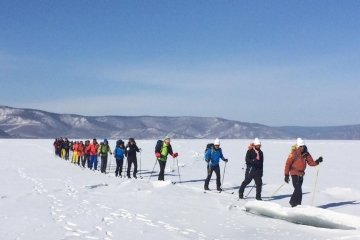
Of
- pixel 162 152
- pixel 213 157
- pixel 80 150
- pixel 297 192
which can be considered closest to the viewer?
pixel 297 192

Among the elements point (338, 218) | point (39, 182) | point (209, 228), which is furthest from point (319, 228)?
point (39, 182)

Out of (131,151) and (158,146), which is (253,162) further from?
(131,151)

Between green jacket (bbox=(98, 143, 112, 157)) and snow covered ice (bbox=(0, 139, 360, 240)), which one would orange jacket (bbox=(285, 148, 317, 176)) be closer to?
snow covered ice (bbox=(0, 139, 360, 240))

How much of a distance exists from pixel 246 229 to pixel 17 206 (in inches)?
190

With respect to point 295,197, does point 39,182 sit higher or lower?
lower

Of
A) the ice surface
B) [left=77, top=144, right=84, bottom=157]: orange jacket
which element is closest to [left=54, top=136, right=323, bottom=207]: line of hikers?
the ice surface

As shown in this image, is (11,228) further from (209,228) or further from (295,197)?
(295,197)

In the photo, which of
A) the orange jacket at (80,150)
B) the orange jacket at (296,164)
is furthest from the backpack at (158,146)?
the orange jacket at (80,150)

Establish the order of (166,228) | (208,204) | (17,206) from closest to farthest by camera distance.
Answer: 1. (166,228)
2. (17,206)
3. (208,204)

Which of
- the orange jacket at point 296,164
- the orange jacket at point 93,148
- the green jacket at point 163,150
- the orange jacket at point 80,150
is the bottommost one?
the orange jacket at point 80,150

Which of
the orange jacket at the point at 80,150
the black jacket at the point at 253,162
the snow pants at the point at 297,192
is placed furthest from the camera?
the orange jacket at the point at 80,150

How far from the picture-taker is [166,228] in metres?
7.03

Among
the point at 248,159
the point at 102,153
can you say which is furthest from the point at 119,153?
the point at 248,159

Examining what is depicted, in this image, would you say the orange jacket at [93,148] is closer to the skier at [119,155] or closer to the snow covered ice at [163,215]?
the skier at [119,155]
